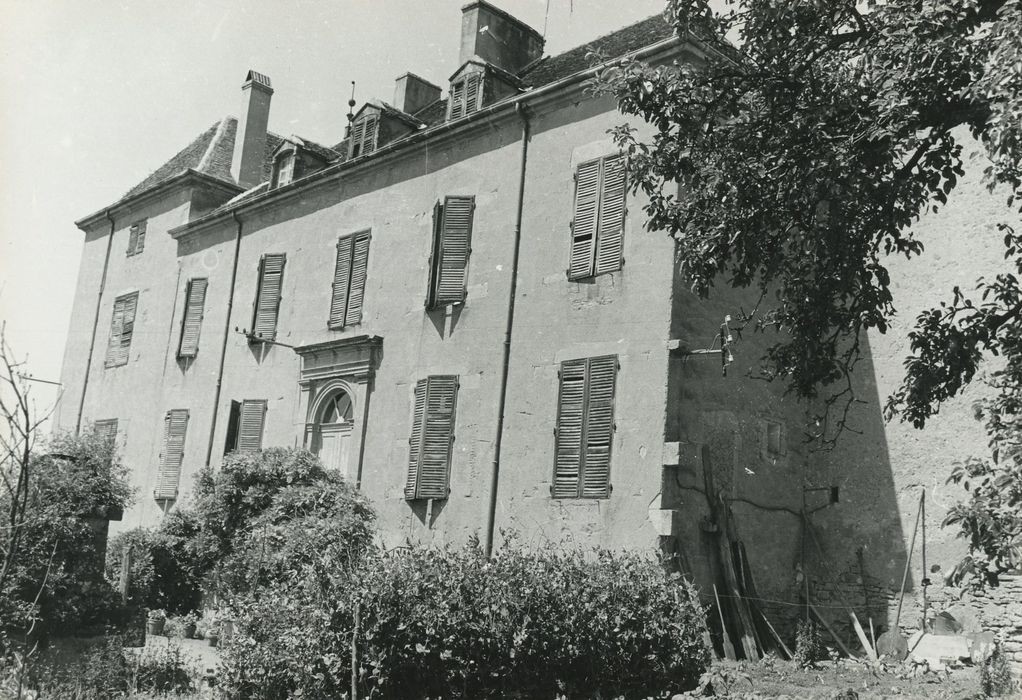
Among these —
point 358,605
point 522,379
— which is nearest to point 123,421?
point 522,379

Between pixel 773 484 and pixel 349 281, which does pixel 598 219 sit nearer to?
pixel 773 484

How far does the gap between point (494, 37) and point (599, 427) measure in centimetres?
929

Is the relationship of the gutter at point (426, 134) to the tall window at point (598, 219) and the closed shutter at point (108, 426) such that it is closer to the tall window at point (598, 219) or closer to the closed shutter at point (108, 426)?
the tall window at point (598, 219)

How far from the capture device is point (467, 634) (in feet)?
32.7

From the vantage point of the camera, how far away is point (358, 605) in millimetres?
9453

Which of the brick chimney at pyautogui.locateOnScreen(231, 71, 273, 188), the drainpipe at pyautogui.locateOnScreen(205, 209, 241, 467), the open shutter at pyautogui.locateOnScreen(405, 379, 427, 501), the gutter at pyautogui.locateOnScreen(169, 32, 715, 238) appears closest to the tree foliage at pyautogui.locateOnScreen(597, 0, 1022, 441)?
the gutter at pyautogui.locateOnScreen(169, 32, 715, 238)

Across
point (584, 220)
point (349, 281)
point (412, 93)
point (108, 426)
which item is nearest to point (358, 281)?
point (349, 281)

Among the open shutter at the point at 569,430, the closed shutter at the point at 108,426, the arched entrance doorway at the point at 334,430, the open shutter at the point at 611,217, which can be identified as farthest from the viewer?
the closed shutter at the point at 108,426

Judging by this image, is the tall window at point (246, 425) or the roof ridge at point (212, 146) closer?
the tall window at point (246, 425)

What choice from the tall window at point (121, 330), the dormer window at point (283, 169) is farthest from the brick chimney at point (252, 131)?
the tall window at point (121, 330)

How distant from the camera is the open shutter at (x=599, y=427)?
14.1 meters

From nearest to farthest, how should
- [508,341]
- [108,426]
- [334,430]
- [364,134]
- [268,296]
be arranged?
[508,341] → [334,430] → [364,134] → [268,296] → [108,426]

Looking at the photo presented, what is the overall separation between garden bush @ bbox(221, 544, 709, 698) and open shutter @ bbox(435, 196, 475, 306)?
22.1 ft

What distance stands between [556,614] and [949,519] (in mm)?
4124
